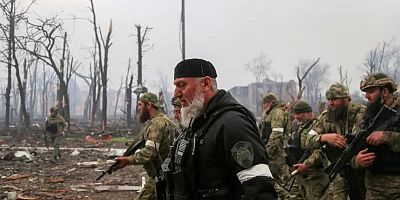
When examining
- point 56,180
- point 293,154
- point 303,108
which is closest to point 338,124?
point 303,108

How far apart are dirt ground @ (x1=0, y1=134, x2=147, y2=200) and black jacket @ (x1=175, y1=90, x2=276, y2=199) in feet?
22.0

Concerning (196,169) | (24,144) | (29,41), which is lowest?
(24,144)

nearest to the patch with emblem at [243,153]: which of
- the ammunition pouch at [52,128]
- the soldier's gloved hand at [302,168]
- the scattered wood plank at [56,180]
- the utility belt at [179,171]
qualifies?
the utility belt at [179,171]

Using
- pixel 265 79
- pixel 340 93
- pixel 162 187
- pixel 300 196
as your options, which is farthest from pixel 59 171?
pixel 265 79

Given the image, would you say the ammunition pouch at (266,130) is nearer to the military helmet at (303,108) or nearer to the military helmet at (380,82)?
the military helmet at (303,108)

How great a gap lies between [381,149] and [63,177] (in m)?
9.14

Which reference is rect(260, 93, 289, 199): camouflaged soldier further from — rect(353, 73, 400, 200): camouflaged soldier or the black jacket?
the black jacket

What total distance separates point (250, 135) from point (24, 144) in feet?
68.3

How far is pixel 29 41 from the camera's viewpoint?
92.3ft

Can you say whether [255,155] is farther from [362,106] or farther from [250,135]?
[362,106]

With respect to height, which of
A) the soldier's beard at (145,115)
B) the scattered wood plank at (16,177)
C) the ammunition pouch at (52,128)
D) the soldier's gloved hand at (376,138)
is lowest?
the scattered wood plank at (16,177)

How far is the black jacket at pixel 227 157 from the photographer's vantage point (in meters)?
2.66

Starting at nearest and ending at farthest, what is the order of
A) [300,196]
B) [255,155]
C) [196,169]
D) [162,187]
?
[255,155]
[196,169]
[162,187]
[300,196]

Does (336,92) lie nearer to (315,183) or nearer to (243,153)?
(315,183)
